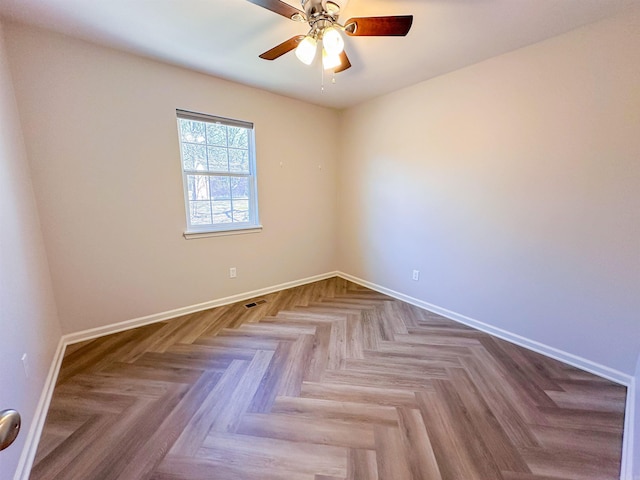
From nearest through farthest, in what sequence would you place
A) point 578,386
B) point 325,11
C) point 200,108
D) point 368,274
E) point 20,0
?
point 325,11, point 20,0, point 578,386, point 200,108, point 368,274

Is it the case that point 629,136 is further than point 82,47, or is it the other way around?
point 82,47

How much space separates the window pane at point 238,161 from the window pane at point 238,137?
0.22ft

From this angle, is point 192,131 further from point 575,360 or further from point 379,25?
point 575,360

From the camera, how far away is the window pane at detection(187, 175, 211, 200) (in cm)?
289

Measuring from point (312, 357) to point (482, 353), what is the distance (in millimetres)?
1433

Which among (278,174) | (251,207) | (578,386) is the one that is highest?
(278,174)

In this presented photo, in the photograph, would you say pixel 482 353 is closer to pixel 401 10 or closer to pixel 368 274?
pixel 368 274

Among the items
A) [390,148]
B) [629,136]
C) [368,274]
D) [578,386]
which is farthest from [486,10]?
[368,274]

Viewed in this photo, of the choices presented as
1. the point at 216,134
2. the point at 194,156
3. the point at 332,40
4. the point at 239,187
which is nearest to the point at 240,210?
the point at 239,187

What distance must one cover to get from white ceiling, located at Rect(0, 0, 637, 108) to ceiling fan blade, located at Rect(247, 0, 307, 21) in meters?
0.26

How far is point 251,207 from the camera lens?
3.35 meters

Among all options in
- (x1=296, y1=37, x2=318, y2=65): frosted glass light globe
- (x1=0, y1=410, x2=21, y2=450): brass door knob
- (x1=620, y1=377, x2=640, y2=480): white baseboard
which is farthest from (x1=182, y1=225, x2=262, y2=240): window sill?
(x1=620, y1=377, x2=640, y2=480): white baseboard

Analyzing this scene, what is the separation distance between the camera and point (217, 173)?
303 cm

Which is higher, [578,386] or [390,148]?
[390,148]
